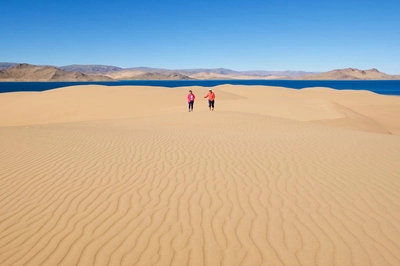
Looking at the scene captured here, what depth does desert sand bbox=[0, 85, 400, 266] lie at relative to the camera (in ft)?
12.3

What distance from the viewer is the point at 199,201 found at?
5137 mm

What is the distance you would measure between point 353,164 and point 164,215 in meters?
4.86

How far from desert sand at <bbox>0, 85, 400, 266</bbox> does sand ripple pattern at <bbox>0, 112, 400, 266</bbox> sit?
2cm

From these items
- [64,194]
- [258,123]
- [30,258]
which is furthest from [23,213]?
[258,123]

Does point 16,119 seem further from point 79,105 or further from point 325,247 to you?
point 325,247

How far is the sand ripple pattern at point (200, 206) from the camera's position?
3723 mm

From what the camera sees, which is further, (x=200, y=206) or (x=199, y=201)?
(x=199, y=201)

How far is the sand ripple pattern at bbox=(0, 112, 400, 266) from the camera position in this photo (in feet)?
12.2

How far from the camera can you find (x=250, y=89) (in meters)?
54.9

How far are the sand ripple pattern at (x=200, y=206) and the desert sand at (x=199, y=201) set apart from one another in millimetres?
21

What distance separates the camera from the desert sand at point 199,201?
374 cm

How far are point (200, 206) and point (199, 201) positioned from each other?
7.7 inches

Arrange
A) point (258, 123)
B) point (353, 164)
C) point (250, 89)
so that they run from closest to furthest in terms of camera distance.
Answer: point (353, 164) < point (258, 123) < point (250, 89)

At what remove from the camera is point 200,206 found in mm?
4945
